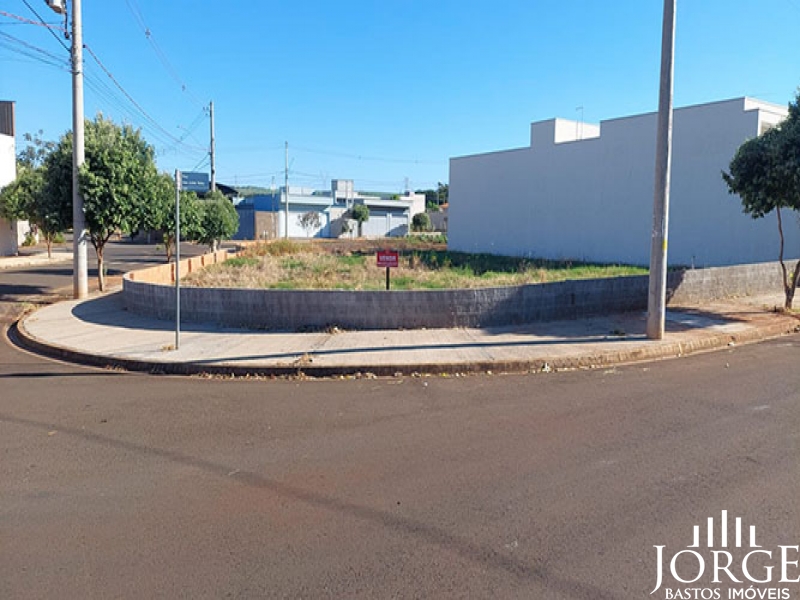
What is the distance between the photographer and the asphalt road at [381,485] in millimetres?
3484

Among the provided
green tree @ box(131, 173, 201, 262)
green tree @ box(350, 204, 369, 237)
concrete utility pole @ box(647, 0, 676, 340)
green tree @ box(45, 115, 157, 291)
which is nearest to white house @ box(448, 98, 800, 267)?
concrete utility pole @ box(647, 0, 676, 340)

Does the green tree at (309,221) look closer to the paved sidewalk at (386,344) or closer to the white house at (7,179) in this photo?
the white house at (7,179)

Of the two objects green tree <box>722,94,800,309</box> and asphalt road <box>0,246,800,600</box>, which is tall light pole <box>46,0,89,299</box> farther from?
green tree <box>722,94,800,309</box>

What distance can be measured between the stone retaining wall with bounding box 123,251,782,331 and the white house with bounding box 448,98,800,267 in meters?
15.0

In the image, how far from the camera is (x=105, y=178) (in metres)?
16.6

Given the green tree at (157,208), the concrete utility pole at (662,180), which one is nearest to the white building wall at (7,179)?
the green tree at (157,208)

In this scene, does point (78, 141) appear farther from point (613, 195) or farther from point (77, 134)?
point (613, 195)

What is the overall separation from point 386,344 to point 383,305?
1.43m

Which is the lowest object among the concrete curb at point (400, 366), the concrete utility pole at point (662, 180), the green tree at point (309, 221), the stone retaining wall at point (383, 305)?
the concrete curb at point (400, 366)

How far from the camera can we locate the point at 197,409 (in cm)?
699

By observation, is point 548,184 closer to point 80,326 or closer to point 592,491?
point 80,326

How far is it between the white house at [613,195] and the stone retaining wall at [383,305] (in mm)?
15007

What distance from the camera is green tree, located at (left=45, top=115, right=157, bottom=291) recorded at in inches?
643

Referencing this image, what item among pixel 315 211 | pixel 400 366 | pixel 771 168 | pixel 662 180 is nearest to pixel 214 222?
pixel 400 366
